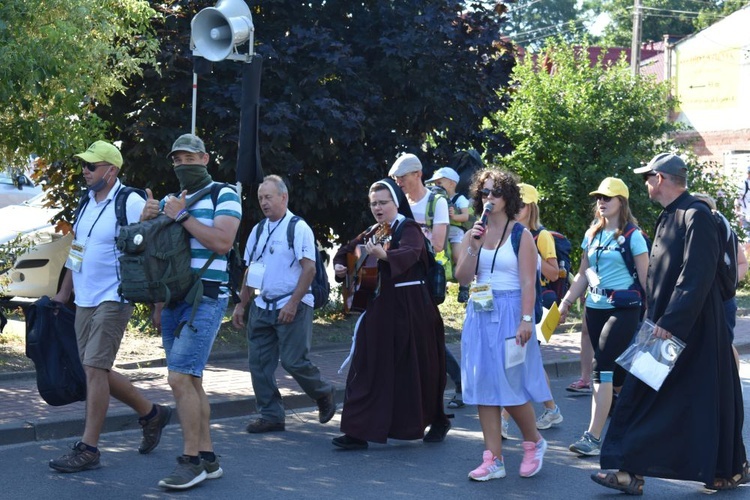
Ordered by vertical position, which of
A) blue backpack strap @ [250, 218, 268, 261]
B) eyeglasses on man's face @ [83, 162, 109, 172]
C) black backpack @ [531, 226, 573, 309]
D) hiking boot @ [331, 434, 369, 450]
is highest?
eyeglasses on man's face @ [83, 162, 109, 172]

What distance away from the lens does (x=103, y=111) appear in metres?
12.3

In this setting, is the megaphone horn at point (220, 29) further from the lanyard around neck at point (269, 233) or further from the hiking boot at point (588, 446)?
the hiking boot at point (588, 446)

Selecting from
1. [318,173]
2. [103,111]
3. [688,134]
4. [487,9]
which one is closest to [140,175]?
[103,111]

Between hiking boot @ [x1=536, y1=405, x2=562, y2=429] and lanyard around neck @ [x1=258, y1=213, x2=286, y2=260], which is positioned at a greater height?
lanyard around neck @ [x1=258, y1=213, x2=286, y2=260]

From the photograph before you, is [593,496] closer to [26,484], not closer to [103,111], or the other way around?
[26,484]

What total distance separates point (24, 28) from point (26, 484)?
13.2ft

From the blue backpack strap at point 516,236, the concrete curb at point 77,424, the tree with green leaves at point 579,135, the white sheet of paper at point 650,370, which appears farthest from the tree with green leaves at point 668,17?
the white sheet of paper at point 650,370

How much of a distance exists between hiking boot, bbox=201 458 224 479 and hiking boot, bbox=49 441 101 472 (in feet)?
2.38

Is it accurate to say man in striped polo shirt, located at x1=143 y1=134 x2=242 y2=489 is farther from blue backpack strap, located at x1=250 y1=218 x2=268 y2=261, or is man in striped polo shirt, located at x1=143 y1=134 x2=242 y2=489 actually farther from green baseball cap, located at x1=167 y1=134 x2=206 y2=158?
blue backpack strap, located at x1=250 y1=218 x2=268 y2=261

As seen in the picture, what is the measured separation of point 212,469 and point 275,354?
1.63m

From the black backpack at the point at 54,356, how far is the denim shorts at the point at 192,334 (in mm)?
733

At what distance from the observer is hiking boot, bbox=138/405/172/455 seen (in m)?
7.45

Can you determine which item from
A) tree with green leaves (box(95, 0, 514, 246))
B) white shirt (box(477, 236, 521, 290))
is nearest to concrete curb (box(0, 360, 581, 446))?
white shirt (box(477, 236, 521, 290))

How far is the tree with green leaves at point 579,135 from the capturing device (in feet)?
55.5
